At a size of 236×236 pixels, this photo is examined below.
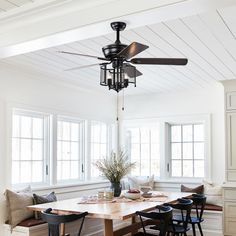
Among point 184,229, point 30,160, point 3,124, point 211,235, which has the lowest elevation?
point 211,235

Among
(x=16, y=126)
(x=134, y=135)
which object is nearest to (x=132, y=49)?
(x=16, y=126)

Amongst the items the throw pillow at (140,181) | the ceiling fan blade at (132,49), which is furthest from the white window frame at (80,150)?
the ceiling fan blade at (132,49)

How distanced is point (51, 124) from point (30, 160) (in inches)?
26.1

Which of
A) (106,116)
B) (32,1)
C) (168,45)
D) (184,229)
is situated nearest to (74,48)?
(168,45)

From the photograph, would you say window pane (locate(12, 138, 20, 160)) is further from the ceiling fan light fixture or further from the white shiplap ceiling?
the ceiling fan light fixture

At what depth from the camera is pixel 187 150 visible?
6.65m

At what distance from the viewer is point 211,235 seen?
551cm

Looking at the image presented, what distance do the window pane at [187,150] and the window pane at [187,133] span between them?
0.09 m

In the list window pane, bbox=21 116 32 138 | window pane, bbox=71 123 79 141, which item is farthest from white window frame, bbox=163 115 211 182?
window pane, bbox=21 116 32 138

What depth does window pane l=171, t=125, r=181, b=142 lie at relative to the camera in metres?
6.78

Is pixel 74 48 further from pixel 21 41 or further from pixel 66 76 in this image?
pixel 66 76

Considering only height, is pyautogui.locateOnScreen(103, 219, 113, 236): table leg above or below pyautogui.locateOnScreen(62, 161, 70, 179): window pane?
below

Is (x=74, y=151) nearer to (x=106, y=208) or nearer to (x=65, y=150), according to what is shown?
(x=65, y=150)

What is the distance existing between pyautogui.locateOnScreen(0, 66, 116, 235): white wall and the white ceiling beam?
5.50 ft
